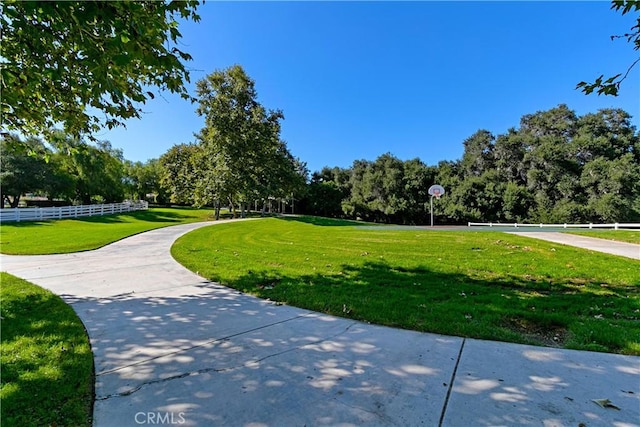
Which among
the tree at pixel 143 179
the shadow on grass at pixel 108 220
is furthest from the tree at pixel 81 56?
the tree at pixel 143 179

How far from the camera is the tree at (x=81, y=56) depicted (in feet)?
9.09

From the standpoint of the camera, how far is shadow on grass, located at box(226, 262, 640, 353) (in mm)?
A: 3494

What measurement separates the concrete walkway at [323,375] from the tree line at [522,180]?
123 feet

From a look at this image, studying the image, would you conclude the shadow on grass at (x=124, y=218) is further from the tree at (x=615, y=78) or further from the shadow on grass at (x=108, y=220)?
the tree at (x=615, y=78)

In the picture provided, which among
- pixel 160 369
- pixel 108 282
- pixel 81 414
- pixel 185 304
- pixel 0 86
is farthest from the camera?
pixel 108 282

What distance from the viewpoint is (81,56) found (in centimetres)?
449

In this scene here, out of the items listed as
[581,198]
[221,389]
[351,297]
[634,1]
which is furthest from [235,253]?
[581,198]

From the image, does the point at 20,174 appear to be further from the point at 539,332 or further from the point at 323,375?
the point at 539,332

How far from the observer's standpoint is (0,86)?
3.90 meters

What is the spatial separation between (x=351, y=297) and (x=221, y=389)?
9.04 ft

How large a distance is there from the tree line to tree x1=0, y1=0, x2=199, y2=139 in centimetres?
3828

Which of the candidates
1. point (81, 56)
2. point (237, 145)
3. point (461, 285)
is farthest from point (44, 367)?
point (237, 145)

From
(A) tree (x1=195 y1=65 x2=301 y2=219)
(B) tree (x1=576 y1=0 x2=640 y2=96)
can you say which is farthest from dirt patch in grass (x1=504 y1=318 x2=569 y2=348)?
(A) tree (x1=195 y1=65 x2=301 y2=219)

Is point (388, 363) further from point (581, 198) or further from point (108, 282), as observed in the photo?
point (581, 198)
